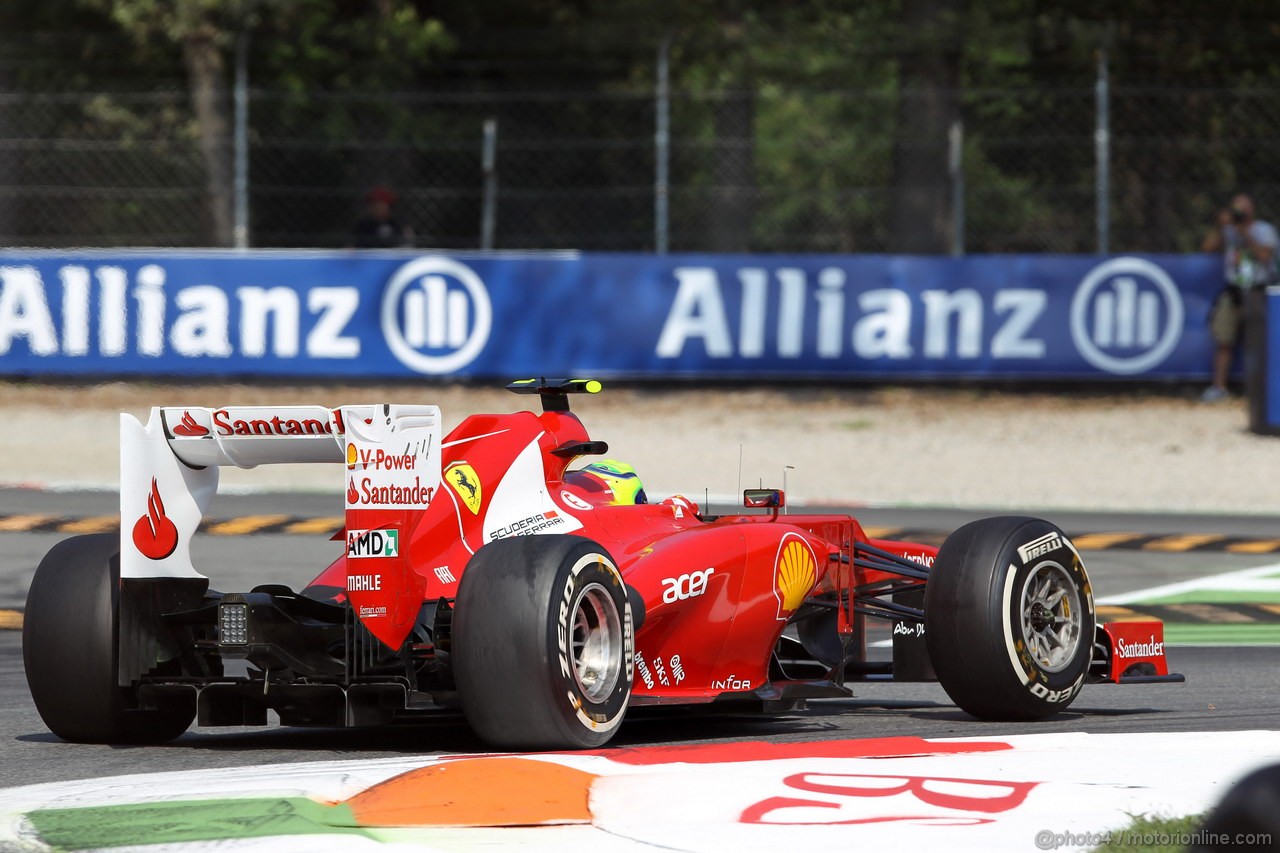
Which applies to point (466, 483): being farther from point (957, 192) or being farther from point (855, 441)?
point (957, 192)

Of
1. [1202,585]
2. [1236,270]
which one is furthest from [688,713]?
[1236,270]

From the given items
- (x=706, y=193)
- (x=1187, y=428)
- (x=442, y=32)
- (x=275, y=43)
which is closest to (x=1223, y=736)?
(x=1187, y=428)

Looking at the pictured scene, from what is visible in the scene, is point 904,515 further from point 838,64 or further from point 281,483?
point 838,64

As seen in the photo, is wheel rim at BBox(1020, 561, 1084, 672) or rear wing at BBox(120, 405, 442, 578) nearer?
rear wing at BBox(120, 405, 442, 578)

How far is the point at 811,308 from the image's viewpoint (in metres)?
20.0

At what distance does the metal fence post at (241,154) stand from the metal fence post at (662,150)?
387cm

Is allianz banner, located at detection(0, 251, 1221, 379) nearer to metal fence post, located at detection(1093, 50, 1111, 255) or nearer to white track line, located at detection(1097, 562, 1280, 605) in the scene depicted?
metal fence post, located at detection(1093, 50, 1111, 255)

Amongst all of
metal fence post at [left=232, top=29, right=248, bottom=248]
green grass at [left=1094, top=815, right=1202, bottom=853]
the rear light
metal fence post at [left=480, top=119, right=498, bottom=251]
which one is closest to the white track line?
the rear light

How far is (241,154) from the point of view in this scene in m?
20.3

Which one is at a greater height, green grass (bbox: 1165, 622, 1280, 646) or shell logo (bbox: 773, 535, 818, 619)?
shell logo (bbox: 773, 535, 818, 619)

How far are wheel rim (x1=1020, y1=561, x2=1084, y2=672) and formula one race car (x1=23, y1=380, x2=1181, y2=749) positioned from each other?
0.01 metres

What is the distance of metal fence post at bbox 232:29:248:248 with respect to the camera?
66.4 feet

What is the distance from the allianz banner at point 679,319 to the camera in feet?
64.7

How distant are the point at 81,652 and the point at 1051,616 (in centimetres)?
330
